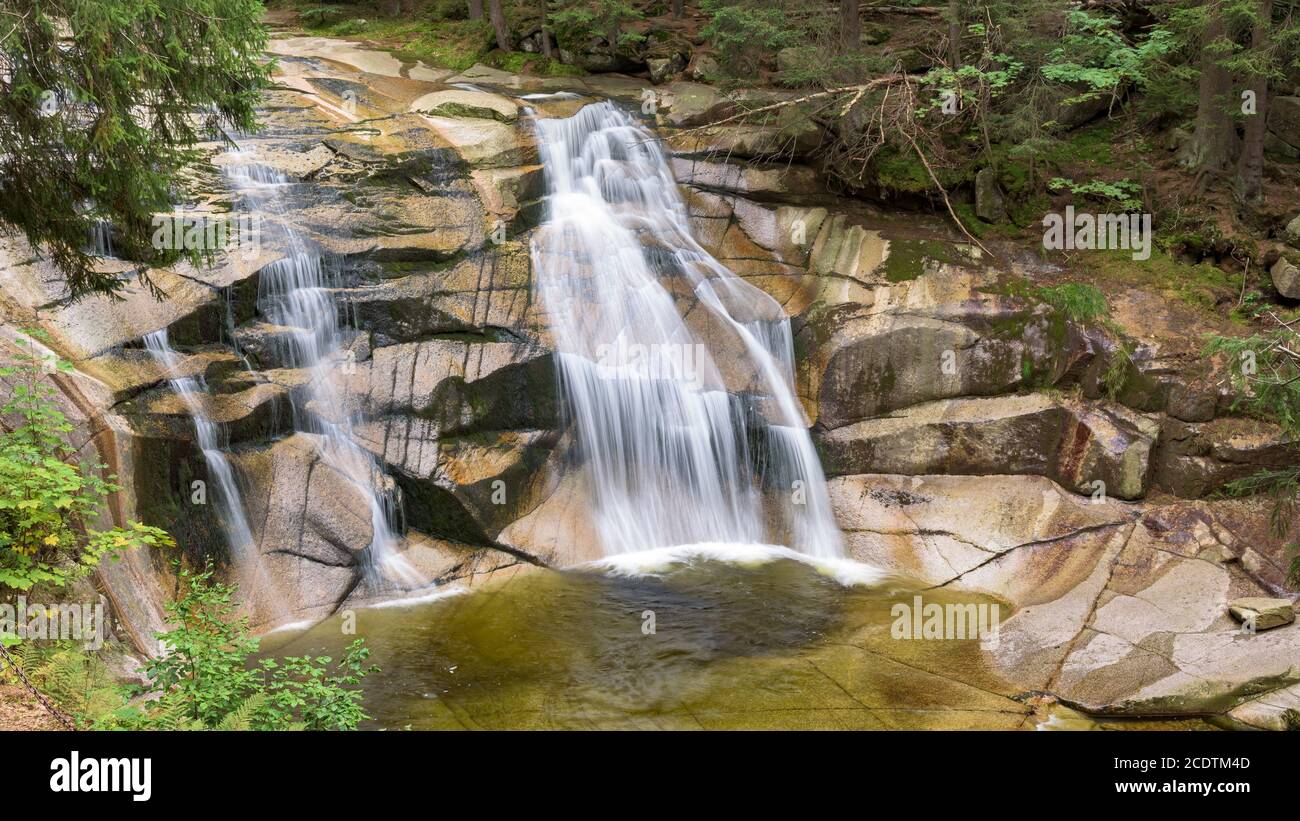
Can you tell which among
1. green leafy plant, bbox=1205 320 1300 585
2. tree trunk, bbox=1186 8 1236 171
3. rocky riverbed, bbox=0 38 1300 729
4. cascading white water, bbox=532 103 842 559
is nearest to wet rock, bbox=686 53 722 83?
rocky riverbed, bbox=0 38 1300 729

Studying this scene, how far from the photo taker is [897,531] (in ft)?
38.8

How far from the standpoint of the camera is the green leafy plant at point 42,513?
669 cm

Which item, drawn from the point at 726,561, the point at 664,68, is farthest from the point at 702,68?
the point at 726,561

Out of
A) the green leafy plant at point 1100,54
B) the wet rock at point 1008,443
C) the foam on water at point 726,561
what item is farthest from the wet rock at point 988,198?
the foam on water at point 726,561

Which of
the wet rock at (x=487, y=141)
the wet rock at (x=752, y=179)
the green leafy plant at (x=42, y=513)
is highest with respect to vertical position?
the wet rock at (x=487, y=141)

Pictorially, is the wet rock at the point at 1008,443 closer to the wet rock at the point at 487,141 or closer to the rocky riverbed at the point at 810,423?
the rocky riverbed at the point at 810,423

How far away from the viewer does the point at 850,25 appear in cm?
1464

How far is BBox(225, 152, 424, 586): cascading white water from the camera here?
11211mm

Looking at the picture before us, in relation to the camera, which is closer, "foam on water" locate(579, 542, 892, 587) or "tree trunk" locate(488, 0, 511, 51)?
"foam on water" locate(579, 542, 892, 587)

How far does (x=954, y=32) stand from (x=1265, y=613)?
9934 mm

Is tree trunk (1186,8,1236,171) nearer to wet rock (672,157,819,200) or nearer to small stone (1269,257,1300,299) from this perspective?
small stone (1269,257,1300,299)

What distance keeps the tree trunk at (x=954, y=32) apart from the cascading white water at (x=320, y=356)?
10.2 metres

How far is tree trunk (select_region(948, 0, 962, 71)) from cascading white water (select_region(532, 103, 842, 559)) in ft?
17.1

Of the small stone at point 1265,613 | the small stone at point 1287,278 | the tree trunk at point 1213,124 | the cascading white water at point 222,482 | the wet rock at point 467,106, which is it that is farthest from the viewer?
the wet rock at point 467,106
